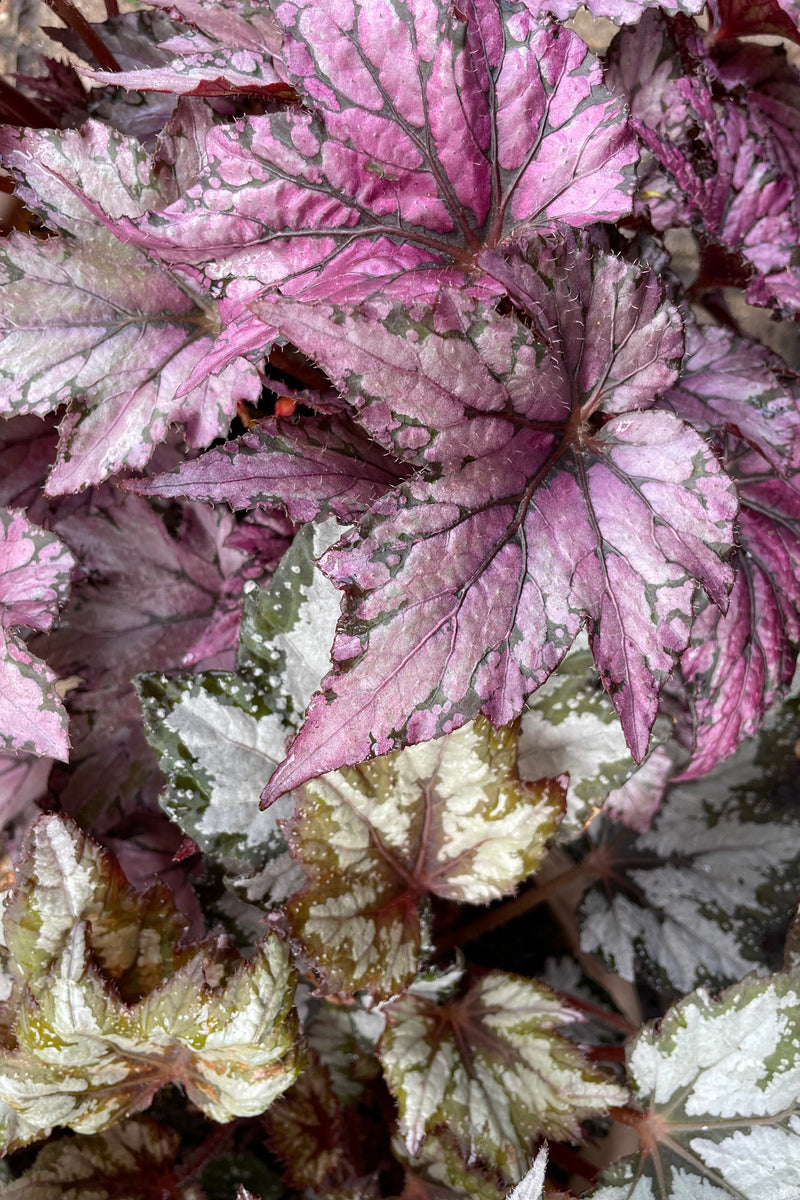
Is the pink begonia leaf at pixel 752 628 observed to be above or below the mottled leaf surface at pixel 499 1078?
above

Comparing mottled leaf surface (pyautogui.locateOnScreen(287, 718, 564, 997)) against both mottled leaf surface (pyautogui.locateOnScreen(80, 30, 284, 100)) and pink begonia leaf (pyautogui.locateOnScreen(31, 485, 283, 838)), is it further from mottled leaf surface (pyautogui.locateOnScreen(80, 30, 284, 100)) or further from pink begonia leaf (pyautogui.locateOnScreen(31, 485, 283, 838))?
mottled leaf surface (pyautogui.locateOnScreen(80, 30, 284, 100))

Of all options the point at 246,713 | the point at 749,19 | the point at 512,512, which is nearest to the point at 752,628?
the point at 512,512

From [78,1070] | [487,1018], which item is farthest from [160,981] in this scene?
[487,1018]

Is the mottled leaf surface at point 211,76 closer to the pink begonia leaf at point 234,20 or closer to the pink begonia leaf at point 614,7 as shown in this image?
the pink begonia leaf at point 234,20

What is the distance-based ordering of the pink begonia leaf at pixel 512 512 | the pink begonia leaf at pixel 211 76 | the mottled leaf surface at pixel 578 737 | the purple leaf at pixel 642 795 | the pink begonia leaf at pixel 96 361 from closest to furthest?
the pink begonia leaf at pixel 512 512, the pink begonia leaf at pixel 211 76, the pink begonia leaf at pixel 96 361, the mottled leaf surface at pixel 578 737, the purple leaf at pixel 642 795

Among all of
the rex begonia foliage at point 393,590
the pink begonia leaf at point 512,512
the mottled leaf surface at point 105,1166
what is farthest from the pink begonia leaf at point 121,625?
the pink begonia leaf at point 512,512

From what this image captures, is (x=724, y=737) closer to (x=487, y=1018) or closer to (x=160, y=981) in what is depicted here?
(x=487, y=1018)
